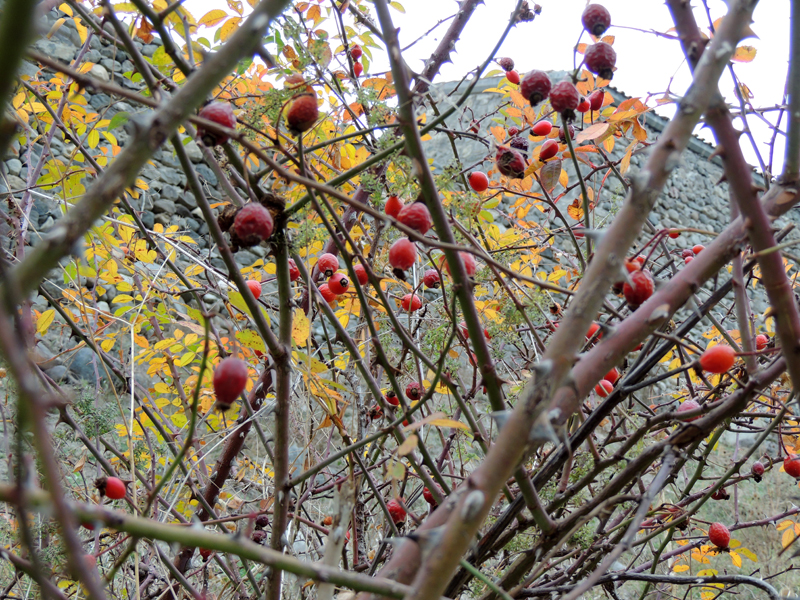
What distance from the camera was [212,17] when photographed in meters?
1.63

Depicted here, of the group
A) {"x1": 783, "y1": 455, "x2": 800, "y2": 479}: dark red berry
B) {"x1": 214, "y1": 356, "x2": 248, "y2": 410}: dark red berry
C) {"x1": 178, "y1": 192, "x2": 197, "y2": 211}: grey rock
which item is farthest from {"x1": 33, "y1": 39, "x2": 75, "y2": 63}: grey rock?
{"x1": 783, "y1": 455, "x2": 800, "y2": 479}: dark red berry

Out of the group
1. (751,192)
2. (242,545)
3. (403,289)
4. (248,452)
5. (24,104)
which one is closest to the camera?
(242,545)

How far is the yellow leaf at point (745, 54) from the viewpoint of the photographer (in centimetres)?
125

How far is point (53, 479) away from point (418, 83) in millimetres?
1474

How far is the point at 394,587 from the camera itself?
428 mm

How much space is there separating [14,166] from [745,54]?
16.2 ft

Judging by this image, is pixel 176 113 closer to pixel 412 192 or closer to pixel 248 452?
pixel 412 192

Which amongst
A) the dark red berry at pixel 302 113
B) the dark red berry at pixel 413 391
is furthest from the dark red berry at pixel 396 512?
the dark red berry at pixel 302 113

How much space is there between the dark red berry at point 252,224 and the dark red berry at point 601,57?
627 millimetres

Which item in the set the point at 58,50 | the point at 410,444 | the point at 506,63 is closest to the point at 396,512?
the point at 410,444

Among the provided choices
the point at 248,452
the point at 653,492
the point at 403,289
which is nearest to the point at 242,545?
the point at 653,492

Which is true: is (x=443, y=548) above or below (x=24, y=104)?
below

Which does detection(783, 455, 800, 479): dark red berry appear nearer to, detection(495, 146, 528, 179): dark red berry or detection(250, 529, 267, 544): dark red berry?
detection(495, 146, 528, 179): dark red berry

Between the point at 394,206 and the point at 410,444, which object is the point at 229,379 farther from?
the point at 394,206
